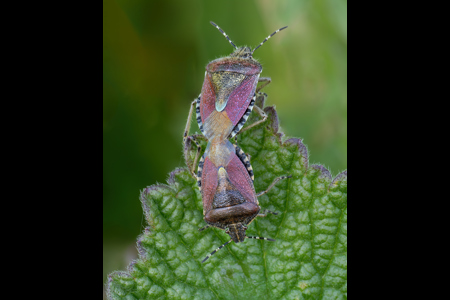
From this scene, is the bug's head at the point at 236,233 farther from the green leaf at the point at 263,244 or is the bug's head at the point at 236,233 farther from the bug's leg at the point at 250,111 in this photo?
the bug's leg at the point at 250,111

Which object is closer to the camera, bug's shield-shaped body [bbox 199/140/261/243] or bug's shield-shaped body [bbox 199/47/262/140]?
bug's shield-shaped body [bbox 199/140/261/243]

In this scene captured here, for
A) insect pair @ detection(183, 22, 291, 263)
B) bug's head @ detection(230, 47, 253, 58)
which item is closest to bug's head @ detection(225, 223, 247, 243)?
insect pair @ detection(183, 22, 291, 263)

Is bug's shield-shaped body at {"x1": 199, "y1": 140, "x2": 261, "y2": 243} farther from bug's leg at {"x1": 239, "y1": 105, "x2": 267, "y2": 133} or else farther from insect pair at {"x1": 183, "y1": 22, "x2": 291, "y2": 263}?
bug's leg at {"x1": 239, "y1": 105, "x2": 267, "y2": 133}

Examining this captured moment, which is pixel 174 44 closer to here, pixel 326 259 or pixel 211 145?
pixel 211 145

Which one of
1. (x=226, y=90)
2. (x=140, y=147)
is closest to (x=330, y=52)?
(x=226, y=90)

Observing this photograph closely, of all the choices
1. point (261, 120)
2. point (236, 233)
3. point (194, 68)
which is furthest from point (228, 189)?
point (194, 68)

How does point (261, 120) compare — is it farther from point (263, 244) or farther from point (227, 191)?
point (263, 244)

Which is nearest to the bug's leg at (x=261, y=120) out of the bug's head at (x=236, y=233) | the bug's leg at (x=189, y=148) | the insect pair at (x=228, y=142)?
the insect pair at (x=228, y=142)
